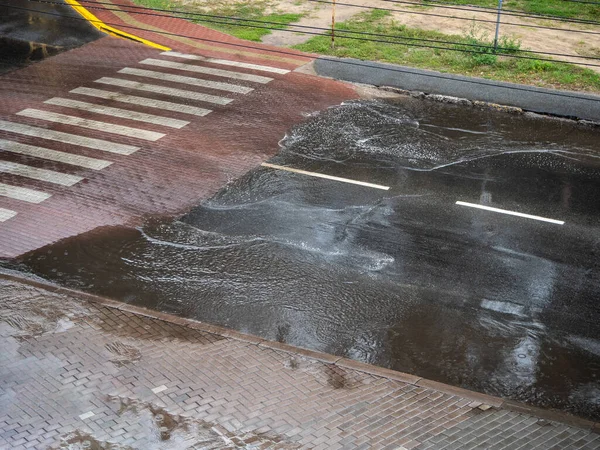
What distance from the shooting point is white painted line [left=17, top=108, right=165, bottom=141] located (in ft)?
56.7

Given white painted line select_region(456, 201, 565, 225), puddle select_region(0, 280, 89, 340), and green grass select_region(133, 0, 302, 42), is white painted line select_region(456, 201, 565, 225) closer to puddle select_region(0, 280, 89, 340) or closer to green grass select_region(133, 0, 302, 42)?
puddle select_region(0, 280, 89, 340)

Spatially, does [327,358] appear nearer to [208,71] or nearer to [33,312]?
[33,312]

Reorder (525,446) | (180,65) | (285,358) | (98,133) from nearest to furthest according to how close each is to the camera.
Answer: (525,446) → (285,358) → (98,133) → (180,65)

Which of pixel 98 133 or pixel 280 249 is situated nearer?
pixel 280 249

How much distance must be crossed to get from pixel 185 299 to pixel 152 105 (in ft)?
26.7

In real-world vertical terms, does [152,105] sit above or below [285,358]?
above

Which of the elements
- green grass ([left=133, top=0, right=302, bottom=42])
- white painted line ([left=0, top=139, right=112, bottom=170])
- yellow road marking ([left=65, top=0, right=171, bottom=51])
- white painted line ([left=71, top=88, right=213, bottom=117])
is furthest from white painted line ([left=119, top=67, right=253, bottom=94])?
white painted line ([left=0, top=139, right=112, bottom=170])

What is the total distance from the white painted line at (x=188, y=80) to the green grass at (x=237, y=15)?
3.45 m

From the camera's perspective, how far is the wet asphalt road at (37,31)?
22.4 m

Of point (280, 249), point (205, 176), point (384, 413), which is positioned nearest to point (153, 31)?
point (205, 176)

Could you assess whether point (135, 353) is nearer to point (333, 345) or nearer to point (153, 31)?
point (333, 345)

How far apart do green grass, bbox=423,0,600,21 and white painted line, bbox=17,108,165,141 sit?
13.1 metres

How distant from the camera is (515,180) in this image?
15539 millimetres

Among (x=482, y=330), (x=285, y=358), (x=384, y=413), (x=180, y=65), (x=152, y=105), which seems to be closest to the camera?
(x=384, y=413)
